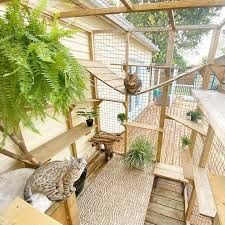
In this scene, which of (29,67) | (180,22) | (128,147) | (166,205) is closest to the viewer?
(29,67)

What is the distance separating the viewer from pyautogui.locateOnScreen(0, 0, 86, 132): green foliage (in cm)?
72

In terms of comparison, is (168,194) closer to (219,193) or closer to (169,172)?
(169,172)

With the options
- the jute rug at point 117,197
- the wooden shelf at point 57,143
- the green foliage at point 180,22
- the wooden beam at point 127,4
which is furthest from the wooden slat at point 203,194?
the green foliage at point 180,22

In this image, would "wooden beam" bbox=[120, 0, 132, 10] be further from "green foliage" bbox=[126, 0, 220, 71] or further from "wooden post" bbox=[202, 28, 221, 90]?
"green foliage" bbox=[126, 0, 220, 71]

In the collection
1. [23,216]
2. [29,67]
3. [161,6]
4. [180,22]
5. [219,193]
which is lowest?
[219,193]

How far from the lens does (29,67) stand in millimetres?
729

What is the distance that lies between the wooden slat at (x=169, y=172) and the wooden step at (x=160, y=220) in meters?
0.54

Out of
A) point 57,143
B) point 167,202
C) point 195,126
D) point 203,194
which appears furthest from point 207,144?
point 57,143

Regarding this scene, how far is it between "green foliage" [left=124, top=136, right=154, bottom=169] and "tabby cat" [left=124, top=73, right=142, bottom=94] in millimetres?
1021

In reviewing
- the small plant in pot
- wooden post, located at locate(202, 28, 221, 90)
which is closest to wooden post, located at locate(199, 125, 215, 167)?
the small plant in pot

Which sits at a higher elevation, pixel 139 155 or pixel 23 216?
pixel 23 216

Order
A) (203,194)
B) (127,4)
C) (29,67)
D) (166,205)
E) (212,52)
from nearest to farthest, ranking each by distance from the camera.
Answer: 1. (29,67)
2. (127,4)
3. (203,194)
4. (212,52)
5. (166,205)

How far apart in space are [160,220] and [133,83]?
70.4 inches

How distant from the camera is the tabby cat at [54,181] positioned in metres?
1.19
